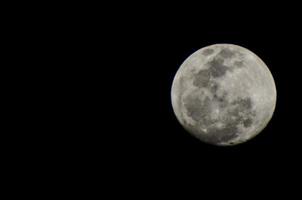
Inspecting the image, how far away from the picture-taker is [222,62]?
5.86 metres

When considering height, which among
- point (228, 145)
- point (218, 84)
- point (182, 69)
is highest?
point (182, 69)

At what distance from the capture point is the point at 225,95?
5.68 meters

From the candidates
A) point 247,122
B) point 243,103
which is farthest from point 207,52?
point 247,122

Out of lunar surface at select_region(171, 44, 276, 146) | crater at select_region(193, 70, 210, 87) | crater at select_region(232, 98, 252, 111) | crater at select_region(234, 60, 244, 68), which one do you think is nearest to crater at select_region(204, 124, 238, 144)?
lunar surface at select_region(171, 44, 276, 146)

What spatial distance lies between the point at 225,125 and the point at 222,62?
84 centimetres

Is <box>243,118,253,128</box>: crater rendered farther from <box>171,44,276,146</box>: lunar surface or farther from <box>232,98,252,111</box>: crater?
<box>232,98,252,111</box>: crater

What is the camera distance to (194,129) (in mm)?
5980

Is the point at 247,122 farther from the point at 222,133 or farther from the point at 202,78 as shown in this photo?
the point at 202,78

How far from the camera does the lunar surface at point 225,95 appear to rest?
5.70m

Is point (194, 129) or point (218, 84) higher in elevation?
point (218, 84)

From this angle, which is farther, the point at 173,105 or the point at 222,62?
the point at 173,105

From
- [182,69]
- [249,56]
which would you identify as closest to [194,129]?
[182,69]

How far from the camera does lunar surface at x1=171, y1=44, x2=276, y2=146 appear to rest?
5.70m

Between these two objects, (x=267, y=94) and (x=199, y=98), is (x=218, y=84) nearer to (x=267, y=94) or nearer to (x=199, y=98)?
(x=199, y=98)
